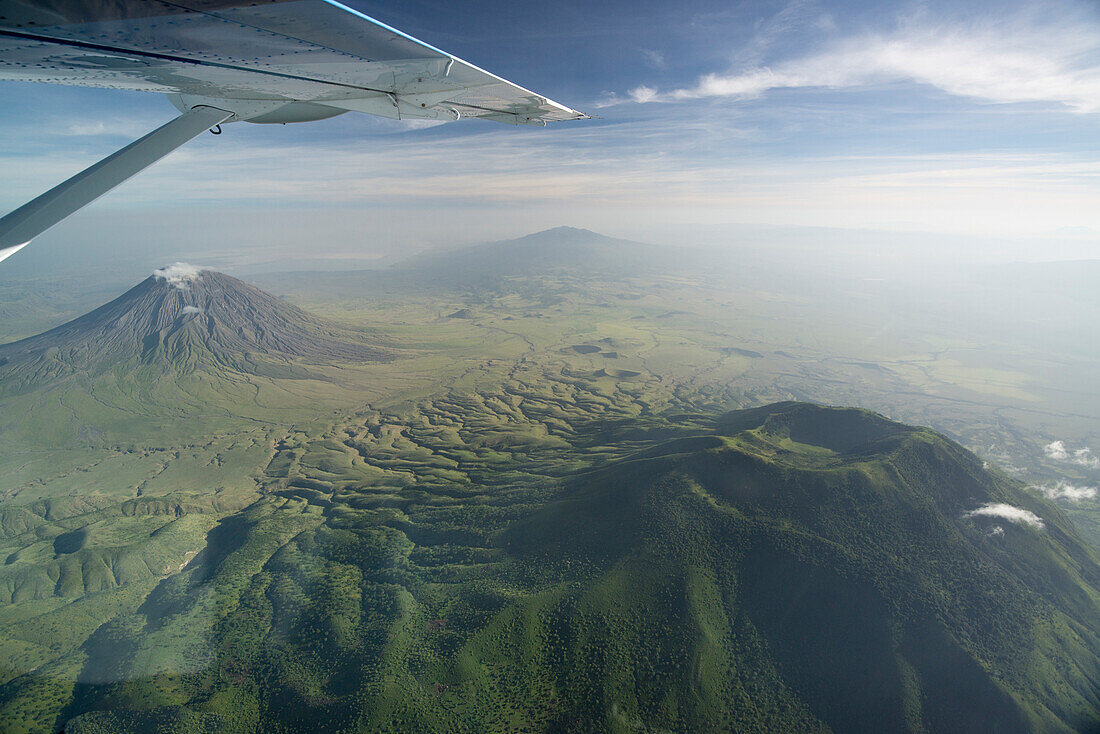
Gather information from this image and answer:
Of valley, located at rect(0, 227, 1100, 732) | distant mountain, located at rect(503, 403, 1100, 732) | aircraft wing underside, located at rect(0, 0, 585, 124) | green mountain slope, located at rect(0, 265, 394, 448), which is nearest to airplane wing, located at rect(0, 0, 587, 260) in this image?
aircraft wing underside, located at rect(0, 0, 585, 124)

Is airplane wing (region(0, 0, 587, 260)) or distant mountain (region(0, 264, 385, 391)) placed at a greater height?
airplane wing (region(0, 0, 587, 260))

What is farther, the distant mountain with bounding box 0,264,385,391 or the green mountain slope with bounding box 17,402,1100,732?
the distant mountain with bounding box 0,264,385,391

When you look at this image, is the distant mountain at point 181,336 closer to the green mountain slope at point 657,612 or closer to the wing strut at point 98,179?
the green mountain slope at point 657,612

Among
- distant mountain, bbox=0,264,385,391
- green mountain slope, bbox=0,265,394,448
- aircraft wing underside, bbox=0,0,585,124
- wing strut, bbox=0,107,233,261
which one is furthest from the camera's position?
distant mountain, bbox=0,264,385,391

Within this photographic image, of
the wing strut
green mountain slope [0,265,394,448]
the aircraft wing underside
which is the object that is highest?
the aircraft wing underside

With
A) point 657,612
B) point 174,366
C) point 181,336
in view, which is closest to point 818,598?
point 657,612

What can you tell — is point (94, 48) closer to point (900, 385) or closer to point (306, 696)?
point (306, 696)

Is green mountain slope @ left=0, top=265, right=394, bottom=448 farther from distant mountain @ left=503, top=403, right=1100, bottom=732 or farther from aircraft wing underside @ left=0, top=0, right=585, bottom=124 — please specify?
aircraft wing underside @ left=0, top=0, right=585, bottom=124
